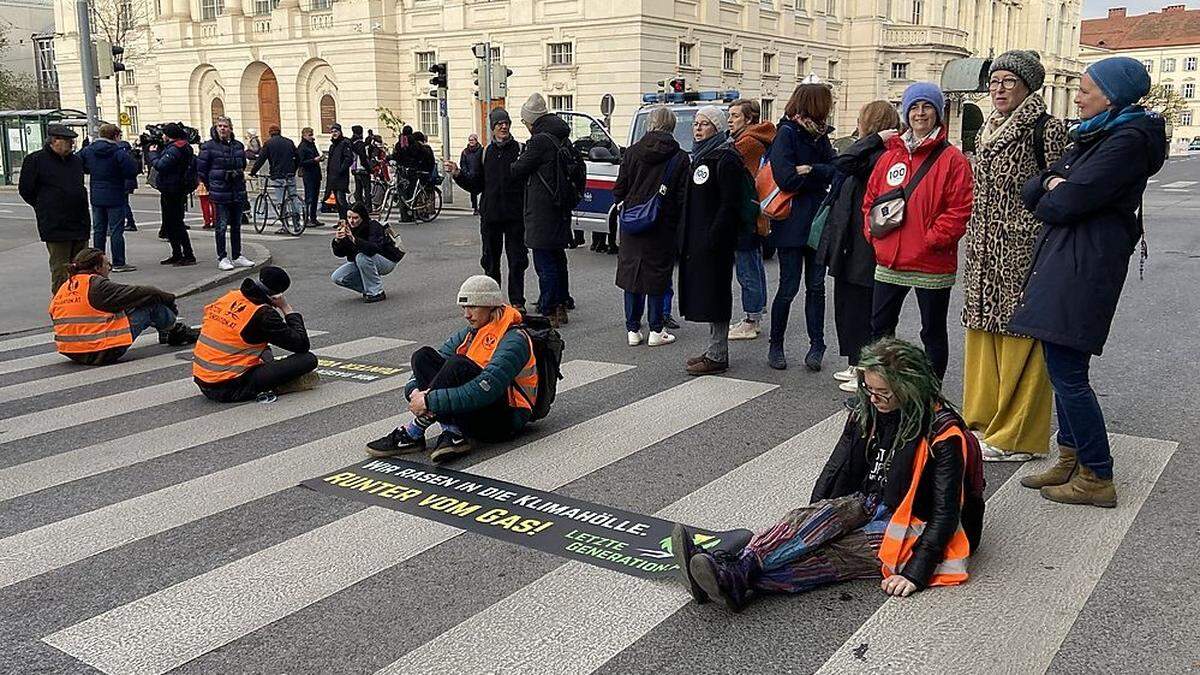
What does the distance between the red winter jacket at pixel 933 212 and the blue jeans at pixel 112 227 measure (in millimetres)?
10643

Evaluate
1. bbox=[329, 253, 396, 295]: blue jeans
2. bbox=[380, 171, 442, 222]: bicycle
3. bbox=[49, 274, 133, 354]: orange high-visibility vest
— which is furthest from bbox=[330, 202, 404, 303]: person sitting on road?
bbox=[380, 171, 442, 222]: bicycle

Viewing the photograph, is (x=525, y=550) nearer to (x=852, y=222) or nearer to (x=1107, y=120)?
(x=1107, y=120)

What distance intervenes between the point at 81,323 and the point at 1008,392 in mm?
6949

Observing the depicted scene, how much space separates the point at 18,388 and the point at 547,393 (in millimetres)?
4267

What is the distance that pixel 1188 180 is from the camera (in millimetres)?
36219

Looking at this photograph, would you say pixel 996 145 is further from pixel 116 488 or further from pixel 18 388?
pixel 18 388

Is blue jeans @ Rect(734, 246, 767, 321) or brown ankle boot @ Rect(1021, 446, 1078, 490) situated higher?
blue jeans @ Rect(734, 246, 767, 321)

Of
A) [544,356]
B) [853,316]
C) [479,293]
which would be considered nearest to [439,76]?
[853,316]

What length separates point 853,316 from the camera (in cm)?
709

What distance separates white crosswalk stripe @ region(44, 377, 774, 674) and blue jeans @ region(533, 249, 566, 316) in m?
3.99

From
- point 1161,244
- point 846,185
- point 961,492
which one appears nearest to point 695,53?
point 1161,244

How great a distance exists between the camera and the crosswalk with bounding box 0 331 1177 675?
3676mm

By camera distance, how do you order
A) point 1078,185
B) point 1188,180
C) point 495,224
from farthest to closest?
point 1188,180
point 495,224
point 1078,185

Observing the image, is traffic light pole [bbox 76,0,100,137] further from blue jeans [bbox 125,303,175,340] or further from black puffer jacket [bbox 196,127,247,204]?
blue jeans [bbox 125,303,175,340]
